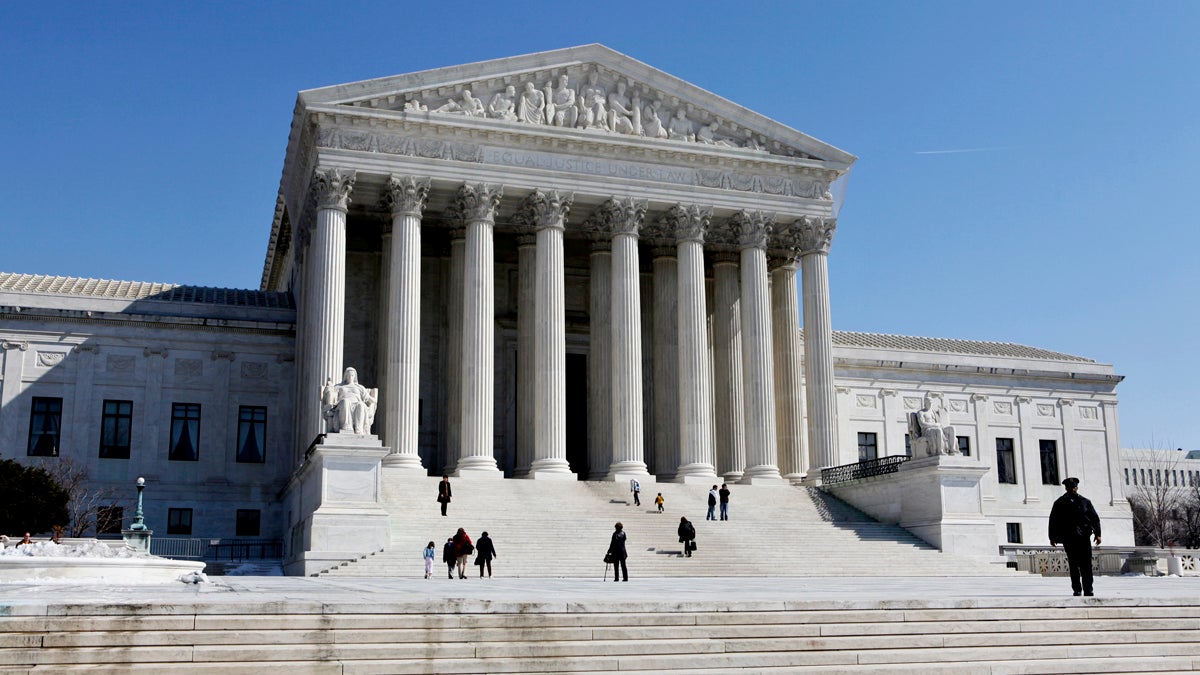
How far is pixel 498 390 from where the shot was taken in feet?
171

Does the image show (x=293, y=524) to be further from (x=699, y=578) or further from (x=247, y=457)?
(x=699, y=578)

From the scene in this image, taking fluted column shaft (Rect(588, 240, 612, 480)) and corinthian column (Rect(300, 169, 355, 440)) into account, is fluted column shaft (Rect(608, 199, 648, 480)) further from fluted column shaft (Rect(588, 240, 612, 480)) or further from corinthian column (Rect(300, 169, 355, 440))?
corinthian column (Rect(300, 169, 355, 440))

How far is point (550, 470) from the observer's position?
44.1 meters

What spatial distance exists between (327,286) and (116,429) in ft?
41.9

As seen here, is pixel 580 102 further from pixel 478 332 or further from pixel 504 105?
pixel 478 332

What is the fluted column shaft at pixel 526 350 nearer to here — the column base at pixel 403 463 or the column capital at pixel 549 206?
the column capital at pixel 549 206

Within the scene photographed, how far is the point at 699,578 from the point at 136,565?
576 inches

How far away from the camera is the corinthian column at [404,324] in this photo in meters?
42.9

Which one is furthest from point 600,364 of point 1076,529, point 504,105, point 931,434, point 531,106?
point 1076,529

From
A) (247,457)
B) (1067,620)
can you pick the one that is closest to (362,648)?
(1067,620)

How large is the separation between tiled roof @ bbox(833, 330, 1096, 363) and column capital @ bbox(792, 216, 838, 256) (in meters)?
12.6

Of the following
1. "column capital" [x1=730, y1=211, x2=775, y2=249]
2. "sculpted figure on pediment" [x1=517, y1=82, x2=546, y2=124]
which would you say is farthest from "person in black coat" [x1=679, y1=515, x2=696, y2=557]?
"sculpted figure on pediment" [x1=517, y1=82, x2=546, y2=124]

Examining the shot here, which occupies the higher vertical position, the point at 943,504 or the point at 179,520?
the point at 943,504

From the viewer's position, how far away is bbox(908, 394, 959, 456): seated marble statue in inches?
1598
